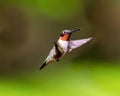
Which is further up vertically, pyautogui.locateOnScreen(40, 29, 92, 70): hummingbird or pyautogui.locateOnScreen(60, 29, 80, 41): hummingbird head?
pyautogui.locateOnScreen(60, 29, 80, 41): hummingbird head

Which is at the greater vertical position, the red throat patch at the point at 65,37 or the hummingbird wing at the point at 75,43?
the red throat patch at the point at 65,37

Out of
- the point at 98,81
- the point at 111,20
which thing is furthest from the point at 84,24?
the point at 98,81

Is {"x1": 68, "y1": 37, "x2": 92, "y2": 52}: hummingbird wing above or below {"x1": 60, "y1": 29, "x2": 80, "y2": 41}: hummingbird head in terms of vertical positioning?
below

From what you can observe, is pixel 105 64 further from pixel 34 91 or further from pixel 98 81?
pixel 34 91
